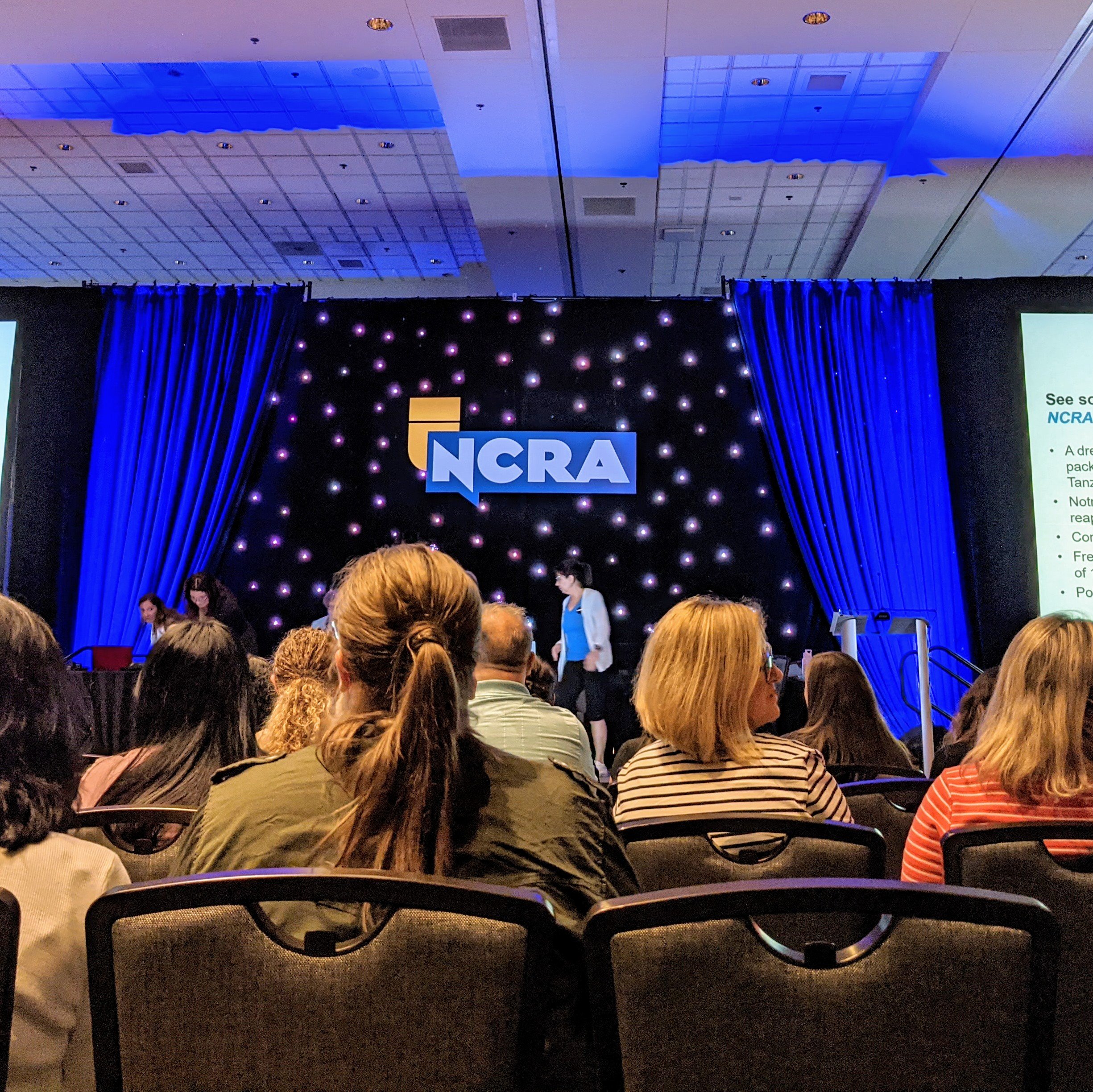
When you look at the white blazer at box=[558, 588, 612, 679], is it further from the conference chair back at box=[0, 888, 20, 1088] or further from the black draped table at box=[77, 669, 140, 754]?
the conference chair back at box=[0, 888, 20, 1088]

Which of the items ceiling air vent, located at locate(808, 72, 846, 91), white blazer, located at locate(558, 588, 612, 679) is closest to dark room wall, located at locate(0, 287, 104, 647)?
white blazer, located at locate(558, 588, 612, 679)

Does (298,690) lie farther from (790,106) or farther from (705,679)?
(790,106)

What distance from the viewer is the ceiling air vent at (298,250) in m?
8.09

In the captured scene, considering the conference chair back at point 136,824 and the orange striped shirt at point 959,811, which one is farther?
the orange striped shirt at point 959,811

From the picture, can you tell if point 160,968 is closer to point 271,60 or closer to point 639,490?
point 271,60

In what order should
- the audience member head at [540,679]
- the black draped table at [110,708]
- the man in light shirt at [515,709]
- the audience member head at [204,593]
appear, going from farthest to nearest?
the audience member head at [204,593], the black draped table at [110,708], the audience member head at [540,679], the man in light shirt at [515,709]

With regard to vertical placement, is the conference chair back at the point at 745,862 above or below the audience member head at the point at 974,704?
below

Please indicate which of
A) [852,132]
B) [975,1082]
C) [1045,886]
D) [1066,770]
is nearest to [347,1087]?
[975,1082]

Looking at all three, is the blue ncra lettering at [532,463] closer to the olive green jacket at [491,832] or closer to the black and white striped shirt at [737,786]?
the black and white striped shirt at [737,786]

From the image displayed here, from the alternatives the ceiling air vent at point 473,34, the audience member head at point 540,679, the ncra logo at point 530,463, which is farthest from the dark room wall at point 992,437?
the audience member head at point 540,679

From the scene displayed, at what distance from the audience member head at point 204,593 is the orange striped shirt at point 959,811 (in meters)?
5.59

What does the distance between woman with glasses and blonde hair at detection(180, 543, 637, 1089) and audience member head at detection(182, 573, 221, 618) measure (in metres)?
5.73

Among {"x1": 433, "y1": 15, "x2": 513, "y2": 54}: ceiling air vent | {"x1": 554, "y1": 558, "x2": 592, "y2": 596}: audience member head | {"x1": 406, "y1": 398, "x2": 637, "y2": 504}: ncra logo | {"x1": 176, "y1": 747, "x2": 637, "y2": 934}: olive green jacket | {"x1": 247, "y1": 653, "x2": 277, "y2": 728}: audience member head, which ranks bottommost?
{"x1": 176, "y1": 747, "x2": 637, "y2": 934}: olive green jacket

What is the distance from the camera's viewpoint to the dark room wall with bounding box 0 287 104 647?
752 centimetres
